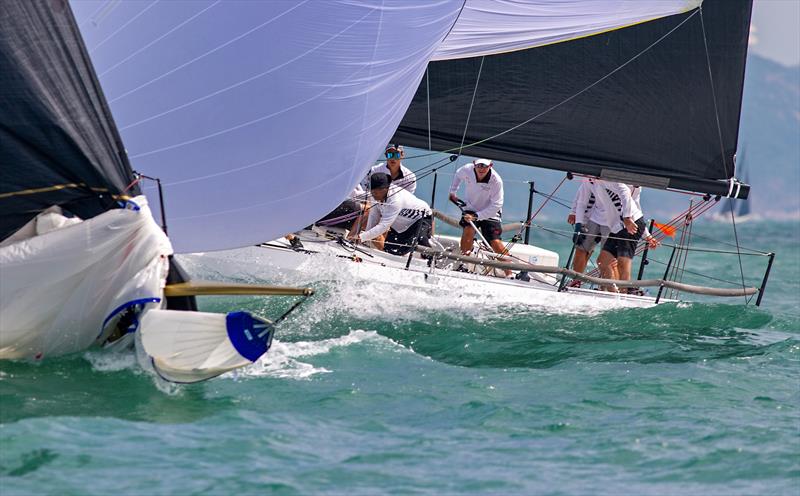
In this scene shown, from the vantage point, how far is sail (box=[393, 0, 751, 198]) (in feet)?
35.7

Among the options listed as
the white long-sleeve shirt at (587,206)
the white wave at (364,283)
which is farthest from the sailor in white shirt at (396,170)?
the white long-sleeve shirt at (587,206)

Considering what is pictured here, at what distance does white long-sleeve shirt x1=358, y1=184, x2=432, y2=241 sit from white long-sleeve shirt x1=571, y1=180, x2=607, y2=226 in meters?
1.56

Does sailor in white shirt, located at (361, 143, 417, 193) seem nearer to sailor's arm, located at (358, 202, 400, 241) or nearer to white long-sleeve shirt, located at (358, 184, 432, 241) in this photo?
white long-sleeve shirt, located at (358, 184, 432, 241)

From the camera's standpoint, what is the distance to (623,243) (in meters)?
11.0

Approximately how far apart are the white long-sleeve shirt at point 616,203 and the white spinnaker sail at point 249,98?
337 cm

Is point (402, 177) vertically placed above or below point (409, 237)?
above

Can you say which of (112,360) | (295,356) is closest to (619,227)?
(295,356)

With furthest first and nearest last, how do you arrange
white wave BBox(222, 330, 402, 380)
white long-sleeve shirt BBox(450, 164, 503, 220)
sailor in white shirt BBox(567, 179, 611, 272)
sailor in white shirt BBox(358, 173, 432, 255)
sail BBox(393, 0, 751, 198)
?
white long-sleeve shirt BBox(450, 164, 503, 220), sailor in white shirt BBox(567, 179, 611, 272), sail BBox(393, 0, 751, 198), sailor in white shirt BBox(358, 173, 432, 255), white wave BBox(222, 330, 402, 380)

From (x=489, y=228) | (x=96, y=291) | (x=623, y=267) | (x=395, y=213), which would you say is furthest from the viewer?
(x=489, y=228)

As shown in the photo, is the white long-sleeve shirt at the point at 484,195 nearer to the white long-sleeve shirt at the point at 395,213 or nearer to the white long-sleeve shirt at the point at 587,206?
the white long-sleeve shirt at the point at 395,213

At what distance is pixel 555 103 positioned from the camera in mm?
10906

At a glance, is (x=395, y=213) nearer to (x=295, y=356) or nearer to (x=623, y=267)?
(x=623, y=267)

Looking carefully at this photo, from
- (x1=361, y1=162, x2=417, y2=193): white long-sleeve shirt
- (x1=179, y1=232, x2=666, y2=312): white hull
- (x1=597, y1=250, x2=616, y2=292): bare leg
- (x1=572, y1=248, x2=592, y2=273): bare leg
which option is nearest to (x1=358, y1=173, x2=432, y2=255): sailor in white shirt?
(x1=361, y1=162, x2=417, y2=193): white long-sleeve shirt

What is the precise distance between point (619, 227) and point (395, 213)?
7.31ft
